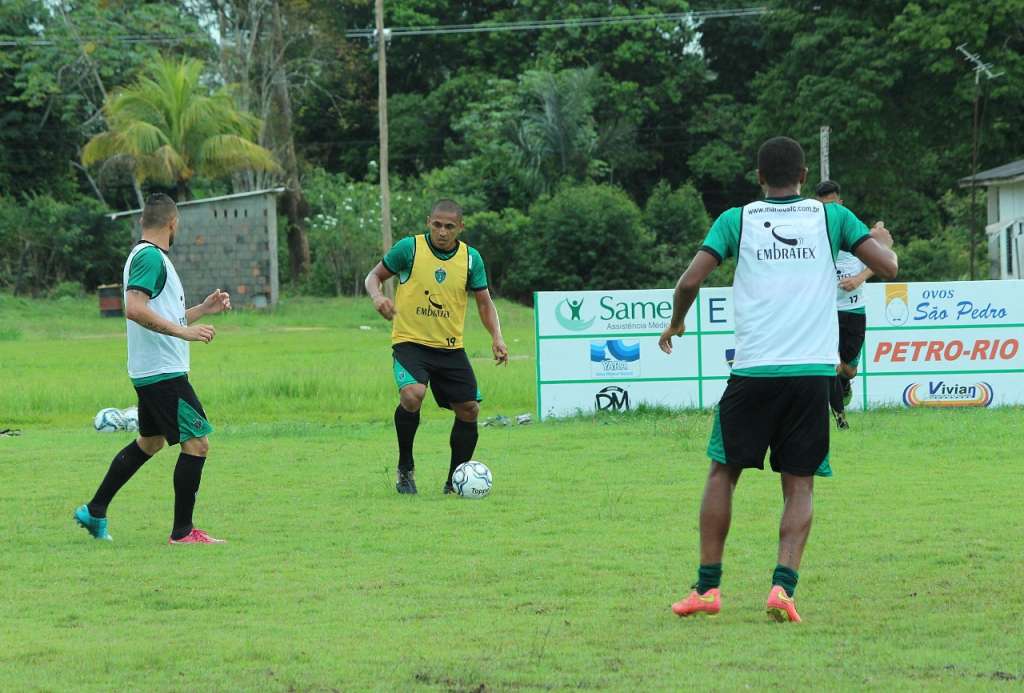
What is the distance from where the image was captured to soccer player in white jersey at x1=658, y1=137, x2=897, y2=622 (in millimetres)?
6281

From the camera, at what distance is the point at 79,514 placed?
28.8 feet

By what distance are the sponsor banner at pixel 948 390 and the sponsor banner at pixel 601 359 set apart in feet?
7.56

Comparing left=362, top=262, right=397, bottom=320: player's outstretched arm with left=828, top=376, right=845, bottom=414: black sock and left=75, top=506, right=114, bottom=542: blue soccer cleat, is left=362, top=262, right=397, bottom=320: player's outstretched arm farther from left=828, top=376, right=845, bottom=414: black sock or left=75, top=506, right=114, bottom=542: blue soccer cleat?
left=828, top=376, right=845, bottom=414: black sock

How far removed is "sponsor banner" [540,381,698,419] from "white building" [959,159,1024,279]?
22.4 meters

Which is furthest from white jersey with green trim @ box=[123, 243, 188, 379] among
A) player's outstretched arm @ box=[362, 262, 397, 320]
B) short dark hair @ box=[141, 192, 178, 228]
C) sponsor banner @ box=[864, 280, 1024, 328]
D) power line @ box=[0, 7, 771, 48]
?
power line @ box=[0, 7, 771, 48]

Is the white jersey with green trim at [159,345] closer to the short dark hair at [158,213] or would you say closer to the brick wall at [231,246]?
the short dark hair at [158,213]

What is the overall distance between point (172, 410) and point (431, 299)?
2.48 metres

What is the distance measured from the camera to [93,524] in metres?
8.72

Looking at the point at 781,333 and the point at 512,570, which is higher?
the point at 781,333

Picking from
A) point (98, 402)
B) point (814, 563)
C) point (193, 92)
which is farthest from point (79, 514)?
point (193, 92)

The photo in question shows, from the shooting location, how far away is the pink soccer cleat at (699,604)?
20.4 ft

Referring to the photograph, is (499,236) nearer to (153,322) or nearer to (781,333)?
(153,322)

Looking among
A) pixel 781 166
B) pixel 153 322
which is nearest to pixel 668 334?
pixel 781 166

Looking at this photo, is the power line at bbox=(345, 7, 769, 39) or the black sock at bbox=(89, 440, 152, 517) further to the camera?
the power line at bbox=(345, 7, 769, 39)
